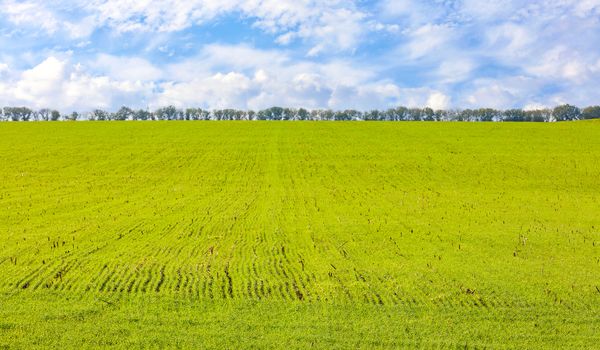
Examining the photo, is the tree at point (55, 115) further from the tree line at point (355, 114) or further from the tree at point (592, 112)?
the tree at point (592, 112)

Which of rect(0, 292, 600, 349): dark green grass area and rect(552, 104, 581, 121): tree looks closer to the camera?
rect(0, 292, 600, 349): dark green grass area

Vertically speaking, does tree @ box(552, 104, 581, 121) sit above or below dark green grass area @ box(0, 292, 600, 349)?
above

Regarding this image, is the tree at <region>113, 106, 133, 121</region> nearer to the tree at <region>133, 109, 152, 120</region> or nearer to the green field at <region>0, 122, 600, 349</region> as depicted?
the tree at <region>133, 109, 152, 120</region>

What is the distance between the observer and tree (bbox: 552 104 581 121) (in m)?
135

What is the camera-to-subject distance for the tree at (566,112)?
443ft

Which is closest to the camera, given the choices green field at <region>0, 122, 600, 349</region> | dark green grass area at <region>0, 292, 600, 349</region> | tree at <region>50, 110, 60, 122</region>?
dark green grass area at <region>0, 292, 600, 349</region>

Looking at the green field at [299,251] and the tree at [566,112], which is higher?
the tree at [566,112]

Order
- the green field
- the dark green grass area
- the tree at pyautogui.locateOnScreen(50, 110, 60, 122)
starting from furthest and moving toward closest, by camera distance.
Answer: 1. the tree at pyautogui.locateOnScreen(50, 110, 60, 122)
2. the green field
3. the dark green grass area

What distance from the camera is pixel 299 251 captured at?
60.0ft

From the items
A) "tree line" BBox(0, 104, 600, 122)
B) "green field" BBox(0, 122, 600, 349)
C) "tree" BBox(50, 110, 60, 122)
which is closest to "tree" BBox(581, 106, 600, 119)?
"tree line" BBox(0, 104, 600, 122)

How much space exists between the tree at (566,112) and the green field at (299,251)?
10187 cm

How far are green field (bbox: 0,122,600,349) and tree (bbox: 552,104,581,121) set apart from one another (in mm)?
101871

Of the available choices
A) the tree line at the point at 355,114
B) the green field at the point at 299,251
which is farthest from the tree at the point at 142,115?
the green field at the point at 299,251

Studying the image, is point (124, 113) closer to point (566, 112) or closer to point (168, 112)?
point (168, 112)
